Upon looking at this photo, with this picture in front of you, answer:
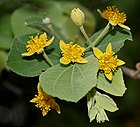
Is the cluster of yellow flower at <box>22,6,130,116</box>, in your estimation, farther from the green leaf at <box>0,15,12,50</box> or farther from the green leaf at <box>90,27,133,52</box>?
the green leaf at <box>0,15,12,50</box>

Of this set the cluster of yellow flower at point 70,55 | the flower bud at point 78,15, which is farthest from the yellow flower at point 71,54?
the flower bud at point 78,15

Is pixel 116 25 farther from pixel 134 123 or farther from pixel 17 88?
pixel 134 123

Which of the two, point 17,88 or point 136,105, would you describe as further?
point 136,105

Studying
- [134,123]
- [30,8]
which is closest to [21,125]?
[134,123]

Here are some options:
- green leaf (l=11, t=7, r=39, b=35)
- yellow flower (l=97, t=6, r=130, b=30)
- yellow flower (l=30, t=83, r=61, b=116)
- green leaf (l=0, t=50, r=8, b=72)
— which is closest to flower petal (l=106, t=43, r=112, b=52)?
yellow flower (l=97, t=6, r=130, b=30)

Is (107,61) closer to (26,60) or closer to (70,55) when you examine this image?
(70,55)

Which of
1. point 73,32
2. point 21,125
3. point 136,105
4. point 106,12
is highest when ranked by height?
point 106,12

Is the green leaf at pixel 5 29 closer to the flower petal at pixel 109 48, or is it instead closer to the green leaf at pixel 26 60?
the green leaf at pixel 26 60
